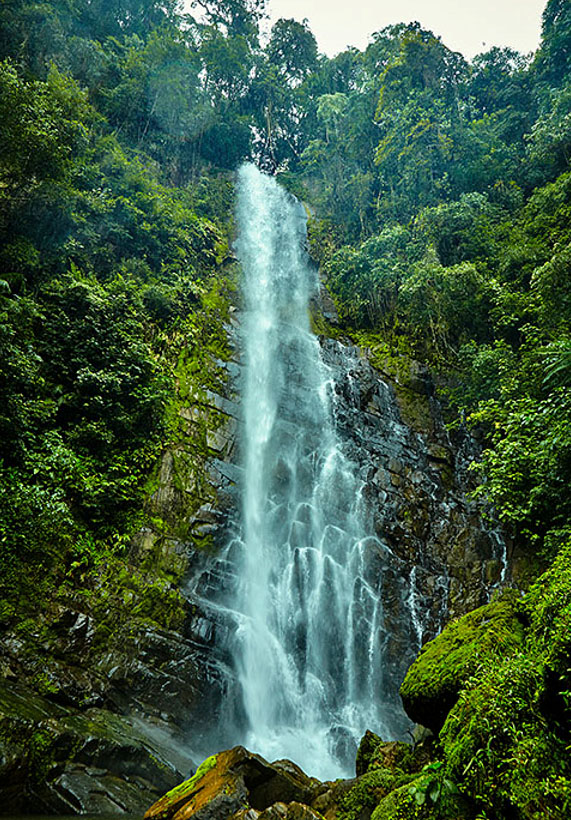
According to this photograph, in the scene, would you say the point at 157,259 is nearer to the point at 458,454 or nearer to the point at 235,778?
the point at 458,454

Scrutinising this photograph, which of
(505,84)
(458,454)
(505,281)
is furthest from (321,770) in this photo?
(505,84)

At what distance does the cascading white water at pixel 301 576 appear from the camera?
859 centimetres

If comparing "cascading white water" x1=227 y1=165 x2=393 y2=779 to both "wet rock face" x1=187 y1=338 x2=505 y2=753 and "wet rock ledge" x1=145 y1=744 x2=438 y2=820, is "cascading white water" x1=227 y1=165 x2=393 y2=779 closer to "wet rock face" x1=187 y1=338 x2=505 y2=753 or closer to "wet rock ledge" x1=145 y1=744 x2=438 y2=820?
"wet rock face" x1=187 y1=338 x2=505 y2=753

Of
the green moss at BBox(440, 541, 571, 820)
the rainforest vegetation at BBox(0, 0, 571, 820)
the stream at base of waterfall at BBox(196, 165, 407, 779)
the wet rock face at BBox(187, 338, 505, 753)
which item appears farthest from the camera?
the wet rock face at BBox(187, 338, 505, 753)

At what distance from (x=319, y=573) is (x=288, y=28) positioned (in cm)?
3396

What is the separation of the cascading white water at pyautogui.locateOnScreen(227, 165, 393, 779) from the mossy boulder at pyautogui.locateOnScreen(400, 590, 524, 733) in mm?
5027

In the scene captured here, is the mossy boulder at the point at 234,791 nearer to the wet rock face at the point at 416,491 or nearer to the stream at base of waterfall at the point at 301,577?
the stream at base of waterfall at the point at 301,577

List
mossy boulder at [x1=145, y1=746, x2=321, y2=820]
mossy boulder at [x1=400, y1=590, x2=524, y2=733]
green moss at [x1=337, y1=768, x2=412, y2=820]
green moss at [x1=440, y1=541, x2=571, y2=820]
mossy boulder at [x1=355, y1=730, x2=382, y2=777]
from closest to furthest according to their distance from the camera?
green moss at [x1=440, y1=541, x2=571, y2=820]
mossy boulder at [x1=400, y1=590, x2=524, y2=733]
green moss at [x1=337, y1=768, x2=412, y2=820]
mossy boulder at [x1=145, y1=746, x2=321, y2=820]
mossy boulder at [x1=355, y1=730, x2=382, y2=777]

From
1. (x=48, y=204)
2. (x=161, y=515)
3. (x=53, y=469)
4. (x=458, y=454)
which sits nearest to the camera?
(x=53, y=469)

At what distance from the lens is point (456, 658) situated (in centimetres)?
391

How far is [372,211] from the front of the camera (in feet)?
73.0

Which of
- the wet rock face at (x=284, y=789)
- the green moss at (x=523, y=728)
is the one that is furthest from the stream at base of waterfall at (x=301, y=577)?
the green moss at (x=523, y=728)

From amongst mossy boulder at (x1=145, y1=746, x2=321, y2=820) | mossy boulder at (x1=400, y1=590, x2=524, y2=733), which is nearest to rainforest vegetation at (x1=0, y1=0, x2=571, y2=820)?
mossy boulder at (x1=400, y1=590, x2=524, y2=733)

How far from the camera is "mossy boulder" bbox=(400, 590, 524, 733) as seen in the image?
12.2ft
